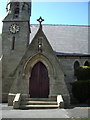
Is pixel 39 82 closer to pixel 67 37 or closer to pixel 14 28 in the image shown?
pixel 14 28

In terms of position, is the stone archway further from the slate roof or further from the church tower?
the slate roof

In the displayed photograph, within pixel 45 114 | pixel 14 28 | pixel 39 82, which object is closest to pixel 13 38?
pixel 14 28

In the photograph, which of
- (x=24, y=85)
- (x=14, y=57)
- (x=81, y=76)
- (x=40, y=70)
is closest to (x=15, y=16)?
(x=14, y=57)

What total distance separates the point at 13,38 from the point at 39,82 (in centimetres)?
713

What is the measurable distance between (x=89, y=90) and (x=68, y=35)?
9923 millimetres

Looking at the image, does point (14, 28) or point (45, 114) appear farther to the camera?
point (14, 28)

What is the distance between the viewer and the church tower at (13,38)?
1513 centimetres

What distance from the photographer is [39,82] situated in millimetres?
12977

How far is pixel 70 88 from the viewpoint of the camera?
587 inches

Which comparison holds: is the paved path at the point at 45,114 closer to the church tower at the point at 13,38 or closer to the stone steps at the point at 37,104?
the stone steps at the point at 37,104

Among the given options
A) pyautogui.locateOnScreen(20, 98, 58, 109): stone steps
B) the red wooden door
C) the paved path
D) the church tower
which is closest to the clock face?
the church tower

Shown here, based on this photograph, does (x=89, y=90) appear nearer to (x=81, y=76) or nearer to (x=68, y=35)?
(x=81, y=76)

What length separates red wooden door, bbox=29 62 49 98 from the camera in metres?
12.7

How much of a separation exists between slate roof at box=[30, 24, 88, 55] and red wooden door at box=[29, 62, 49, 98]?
449cm
